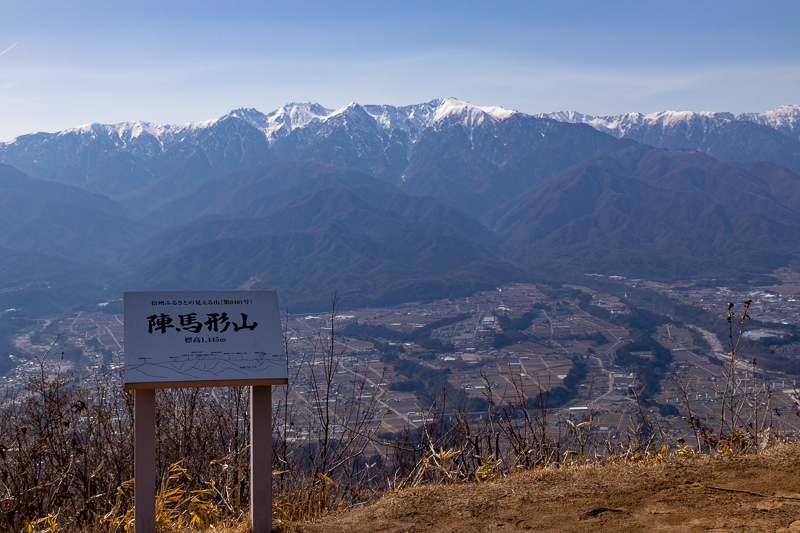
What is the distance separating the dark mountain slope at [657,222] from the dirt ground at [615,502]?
12654 cm

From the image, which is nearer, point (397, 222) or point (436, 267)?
point (436, 267)

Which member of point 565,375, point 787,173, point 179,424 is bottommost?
point 565,375

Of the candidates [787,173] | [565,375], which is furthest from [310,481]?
[787,173]

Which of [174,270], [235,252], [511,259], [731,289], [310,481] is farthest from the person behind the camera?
[511,259]

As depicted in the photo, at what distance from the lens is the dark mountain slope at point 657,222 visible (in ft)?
433

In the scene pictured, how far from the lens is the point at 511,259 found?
484 feet

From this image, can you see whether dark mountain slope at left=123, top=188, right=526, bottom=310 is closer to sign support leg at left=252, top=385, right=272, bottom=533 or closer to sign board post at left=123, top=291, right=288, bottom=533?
sign board post at left=123, top=291, right=288, bottom=533

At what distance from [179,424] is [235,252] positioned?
122 metres

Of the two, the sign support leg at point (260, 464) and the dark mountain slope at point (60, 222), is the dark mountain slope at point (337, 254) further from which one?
the sign support leg at point (260, 464)

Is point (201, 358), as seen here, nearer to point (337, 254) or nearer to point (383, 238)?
point (337, 254)

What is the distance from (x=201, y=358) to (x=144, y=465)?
0.75 metres

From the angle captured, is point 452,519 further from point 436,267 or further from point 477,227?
point 477,227

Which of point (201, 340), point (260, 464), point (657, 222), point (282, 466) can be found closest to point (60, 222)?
point (657, 222)

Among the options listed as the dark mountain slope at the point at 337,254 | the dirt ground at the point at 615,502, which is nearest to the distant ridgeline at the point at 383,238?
the dark mountain slope at the point at 337,254
